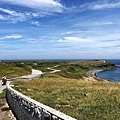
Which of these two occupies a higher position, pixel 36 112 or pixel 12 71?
pixel 36 112

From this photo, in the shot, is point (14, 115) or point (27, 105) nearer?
point (27, 105)

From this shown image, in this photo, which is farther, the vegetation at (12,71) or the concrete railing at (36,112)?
the vegetation at (12,71)

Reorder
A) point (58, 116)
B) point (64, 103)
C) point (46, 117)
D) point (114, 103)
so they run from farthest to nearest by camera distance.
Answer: point (64, 103) → point (114, 103) → point (46, 117) → point (58, 116)

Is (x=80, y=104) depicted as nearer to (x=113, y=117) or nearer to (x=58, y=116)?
(x=113, y=117)

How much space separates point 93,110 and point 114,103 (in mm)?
Answer: 1847

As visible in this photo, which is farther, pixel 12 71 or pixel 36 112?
pixel 12 71

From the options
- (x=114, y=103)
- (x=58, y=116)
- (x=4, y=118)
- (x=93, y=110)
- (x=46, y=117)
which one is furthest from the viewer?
(x=4, y=118)

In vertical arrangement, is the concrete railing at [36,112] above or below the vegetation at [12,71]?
above

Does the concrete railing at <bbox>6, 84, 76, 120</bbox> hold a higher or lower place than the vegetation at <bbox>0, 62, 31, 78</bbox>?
higher

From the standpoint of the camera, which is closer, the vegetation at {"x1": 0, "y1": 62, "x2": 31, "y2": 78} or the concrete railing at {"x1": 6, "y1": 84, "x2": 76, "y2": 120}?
the concrete railing at {"x1": 6, "y1": 84, "x2": 76, "y2": 120}

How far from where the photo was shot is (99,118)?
10.4 m

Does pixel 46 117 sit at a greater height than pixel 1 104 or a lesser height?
greater

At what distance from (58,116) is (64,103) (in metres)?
5.04

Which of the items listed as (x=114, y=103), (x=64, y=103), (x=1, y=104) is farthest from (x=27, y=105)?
(x=1, y=104)
